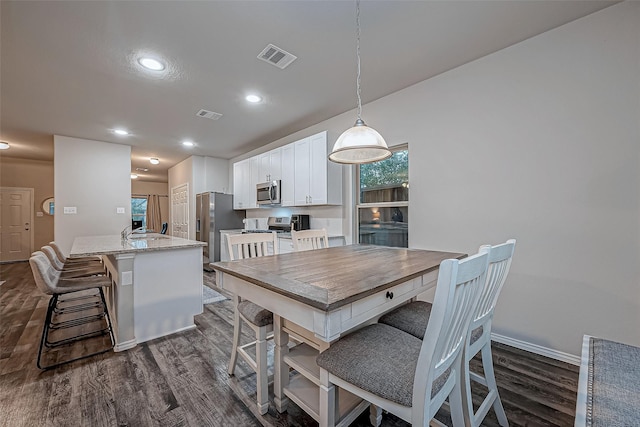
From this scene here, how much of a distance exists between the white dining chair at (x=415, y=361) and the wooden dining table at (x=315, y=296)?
0.11 meters

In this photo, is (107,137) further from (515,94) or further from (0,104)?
(515,94)

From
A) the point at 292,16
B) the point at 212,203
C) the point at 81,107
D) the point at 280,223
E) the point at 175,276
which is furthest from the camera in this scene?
the point at 212,203

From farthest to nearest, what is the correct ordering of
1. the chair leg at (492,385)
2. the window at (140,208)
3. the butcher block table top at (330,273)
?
the window at (140,208) → the chair leg at (492,385) → the butcher block table top at (330,273)

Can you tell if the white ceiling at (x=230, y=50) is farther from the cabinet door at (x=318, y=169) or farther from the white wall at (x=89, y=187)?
the white wall at (x=89, y=187)

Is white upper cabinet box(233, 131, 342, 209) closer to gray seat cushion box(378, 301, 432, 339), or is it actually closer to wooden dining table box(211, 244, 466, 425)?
wooden dining table box(211, 244, 466, 425)

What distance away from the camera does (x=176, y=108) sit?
3.49 meters

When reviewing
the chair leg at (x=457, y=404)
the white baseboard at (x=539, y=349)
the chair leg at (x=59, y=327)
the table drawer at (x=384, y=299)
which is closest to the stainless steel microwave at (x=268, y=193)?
the chair leg at (x=59, y=327)

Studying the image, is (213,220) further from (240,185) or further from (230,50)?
(230,50)

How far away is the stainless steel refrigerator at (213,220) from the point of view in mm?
5484

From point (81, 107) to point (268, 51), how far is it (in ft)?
9.45

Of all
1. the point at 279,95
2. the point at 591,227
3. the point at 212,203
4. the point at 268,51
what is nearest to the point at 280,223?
the point at 212,203

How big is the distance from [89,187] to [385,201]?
5362mm

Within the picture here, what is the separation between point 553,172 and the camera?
2.10 metres

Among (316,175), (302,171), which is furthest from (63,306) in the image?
(316,175)
